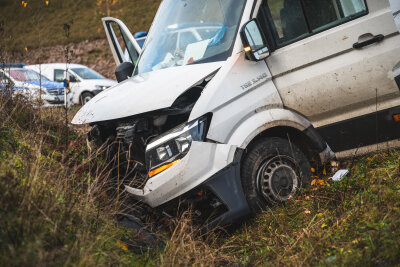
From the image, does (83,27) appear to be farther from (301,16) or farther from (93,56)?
(301,16)

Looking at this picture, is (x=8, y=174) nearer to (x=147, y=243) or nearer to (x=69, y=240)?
(x=69, y=240)

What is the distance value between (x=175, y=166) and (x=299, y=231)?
3.68 ft

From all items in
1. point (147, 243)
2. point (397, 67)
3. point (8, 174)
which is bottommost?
point (147, 243)

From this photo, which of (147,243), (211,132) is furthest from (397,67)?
(147,243)

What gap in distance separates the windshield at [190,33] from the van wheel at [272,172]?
94 cm

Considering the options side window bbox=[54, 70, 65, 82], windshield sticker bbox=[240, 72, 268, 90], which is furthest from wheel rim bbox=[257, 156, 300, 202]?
side window bbox=[54, 70, 65, 82]

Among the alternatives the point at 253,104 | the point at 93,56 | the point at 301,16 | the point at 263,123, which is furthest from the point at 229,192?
the point at 93,56

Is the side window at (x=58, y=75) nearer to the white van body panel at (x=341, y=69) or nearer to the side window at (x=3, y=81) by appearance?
the side window at (x=3, y=81)

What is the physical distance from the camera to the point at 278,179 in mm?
3318

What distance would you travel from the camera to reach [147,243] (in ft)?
9.77

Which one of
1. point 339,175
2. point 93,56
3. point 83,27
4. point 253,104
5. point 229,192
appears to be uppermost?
point 83,27

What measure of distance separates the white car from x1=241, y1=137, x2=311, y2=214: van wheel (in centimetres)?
1063

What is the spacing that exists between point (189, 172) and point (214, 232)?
61 centimetres

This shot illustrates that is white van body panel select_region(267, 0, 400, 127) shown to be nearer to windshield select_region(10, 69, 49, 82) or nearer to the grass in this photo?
the grass
